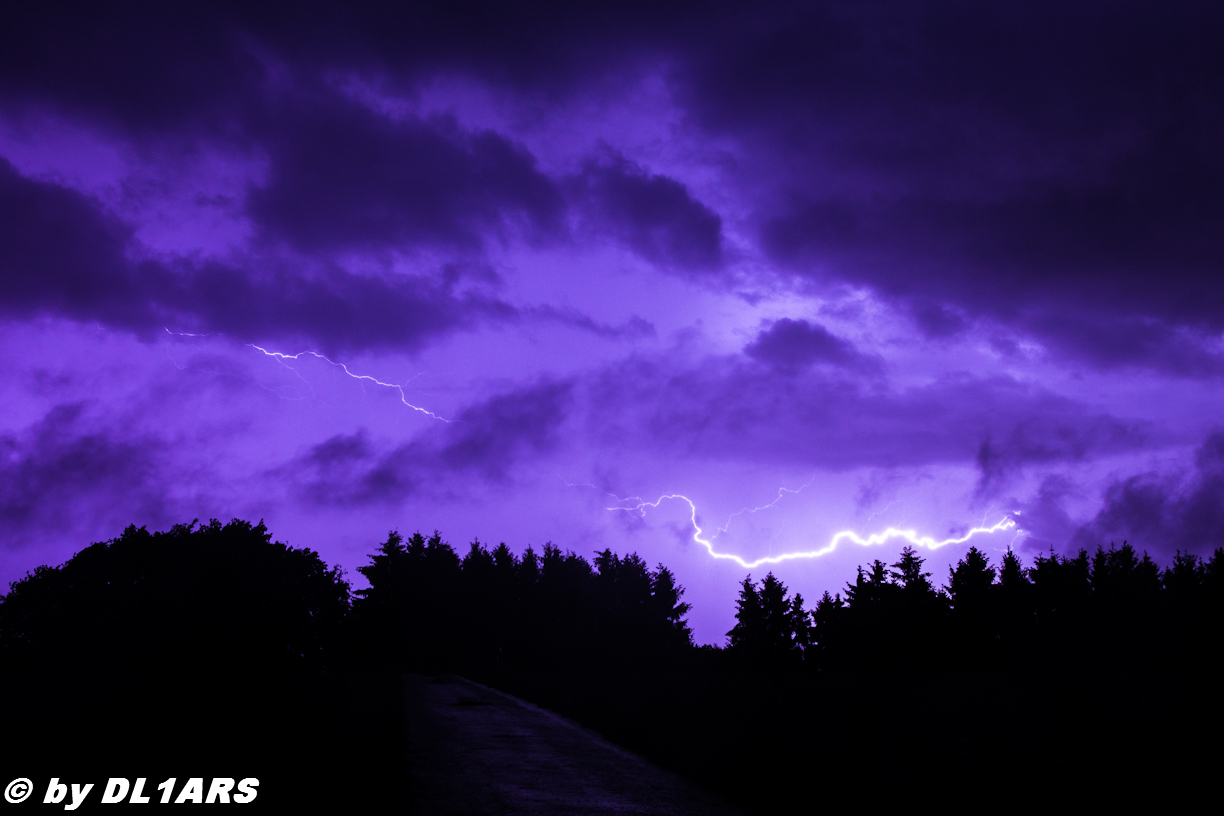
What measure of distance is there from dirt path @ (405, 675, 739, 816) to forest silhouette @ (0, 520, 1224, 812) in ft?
2.65

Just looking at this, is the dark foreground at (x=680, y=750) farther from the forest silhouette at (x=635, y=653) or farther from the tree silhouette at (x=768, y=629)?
the tree silhouette at (x=768, y=629)

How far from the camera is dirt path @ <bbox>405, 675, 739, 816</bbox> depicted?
10.0 m

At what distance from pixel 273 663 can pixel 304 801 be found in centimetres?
7151

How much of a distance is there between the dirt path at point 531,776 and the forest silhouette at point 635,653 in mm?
806

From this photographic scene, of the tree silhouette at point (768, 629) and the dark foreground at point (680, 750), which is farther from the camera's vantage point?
the tree silhouette at point (768, 629)

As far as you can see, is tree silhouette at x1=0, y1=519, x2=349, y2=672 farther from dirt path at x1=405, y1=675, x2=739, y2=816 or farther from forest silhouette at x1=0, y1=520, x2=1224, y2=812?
dirt path at x1=405, y1=675, x2=739, y2=816

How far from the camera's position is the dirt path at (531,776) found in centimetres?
1002

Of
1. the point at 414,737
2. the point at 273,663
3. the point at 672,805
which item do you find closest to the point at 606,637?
the point at 273,663

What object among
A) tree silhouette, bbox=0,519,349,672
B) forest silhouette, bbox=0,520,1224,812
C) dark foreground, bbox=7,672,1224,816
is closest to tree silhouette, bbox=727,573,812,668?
forest silhouette, bbox=0,520,1224,812

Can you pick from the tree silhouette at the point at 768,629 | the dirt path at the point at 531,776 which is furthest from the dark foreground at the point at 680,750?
the tree silhouette at the point at 768,629

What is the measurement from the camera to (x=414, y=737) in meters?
17.0

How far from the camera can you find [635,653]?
89188mm

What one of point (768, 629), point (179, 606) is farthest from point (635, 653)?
point (179, 606)

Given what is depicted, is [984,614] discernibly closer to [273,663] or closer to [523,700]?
[523,700]
